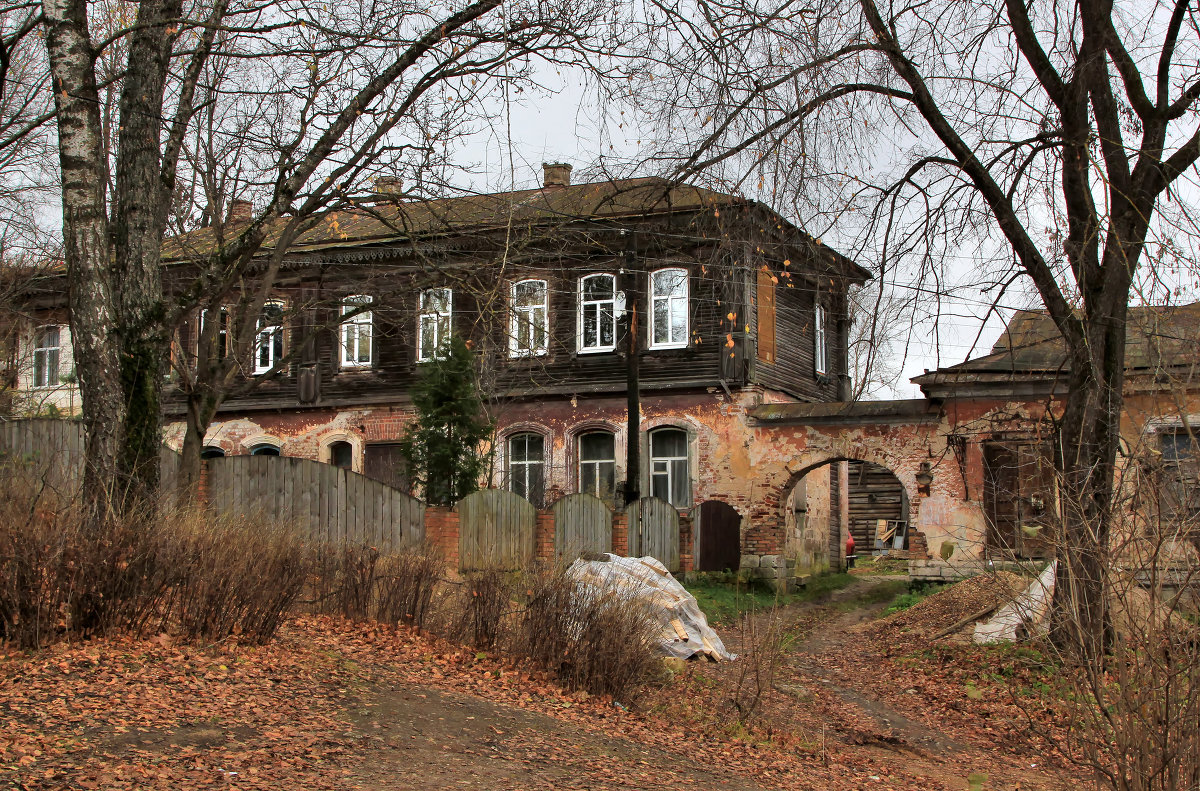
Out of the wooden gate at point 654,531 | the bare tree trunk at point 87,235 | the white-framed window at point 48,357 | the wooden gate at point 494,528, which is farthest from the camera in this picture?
the white-framed window at point 48,357

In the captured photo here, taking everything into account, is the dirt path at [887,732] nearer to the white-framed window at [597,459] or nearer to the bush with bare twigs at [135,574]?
the bush with bare twigs at [135,574]

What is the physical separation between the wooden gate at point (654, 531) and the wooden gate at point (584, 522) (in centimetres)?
60

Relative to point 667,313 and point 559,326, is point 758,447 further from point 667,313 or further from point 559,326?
point 559,326

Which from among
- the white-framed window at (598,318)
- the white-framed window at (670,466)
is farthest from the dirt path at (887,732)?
the white-framed window at (598,318)

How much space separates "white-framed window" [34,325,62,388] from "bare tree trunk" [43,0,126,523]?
22.4 meters

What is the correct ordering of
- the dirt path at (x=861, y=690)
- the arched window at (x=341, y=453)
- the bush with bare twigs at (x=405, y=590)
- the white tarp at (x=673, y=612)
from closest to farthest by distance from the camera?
the bush with bare twigs at (x=405, y=590), the dirt path at (x=861, y=690), the white tarp at (x=673, y=612), the arched window at (x=341, y=453)

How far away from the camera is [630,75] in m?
9.93

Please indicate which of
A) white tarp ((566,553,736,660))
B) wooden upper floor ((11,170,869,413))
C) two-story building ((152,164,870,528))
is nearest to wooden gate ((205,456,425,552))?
wooden upper floor ((11,170,869,413))

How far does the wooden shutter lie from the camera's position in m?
23.7

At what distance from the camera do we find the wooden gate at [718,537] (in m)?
22.0

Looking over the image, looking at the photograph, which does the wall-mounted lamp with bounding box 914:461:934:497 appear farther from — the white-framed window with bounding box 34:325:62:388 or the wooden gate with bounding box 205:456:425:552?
the white-framed window with bounding box 34:325:62:388

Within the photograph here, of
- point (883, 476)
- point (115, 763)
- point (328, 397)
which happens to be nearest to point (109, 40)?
point (115, 763)

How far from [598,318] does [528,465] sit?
3699 millimetres

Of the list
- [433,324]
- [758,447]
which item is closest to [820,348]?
[758,447]
